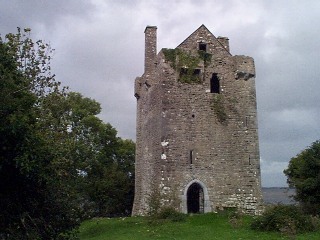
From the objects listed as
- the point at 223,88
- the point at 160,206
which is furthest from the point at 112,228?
the point at 223,88

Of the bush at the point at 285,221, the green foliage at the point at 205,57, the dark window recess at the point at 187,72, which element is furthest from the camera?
the green foliage at the point at 205,57

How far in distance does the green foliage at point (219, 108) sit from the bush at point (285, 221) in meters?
6.72

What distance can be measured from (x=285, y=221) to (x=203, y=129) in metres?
7.53

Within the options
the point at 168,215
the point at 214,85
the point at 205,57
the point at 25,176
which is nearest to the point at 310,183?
the point at 214,85

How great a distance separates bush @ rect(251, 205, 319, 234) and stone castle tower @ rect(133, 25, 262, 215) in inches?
190

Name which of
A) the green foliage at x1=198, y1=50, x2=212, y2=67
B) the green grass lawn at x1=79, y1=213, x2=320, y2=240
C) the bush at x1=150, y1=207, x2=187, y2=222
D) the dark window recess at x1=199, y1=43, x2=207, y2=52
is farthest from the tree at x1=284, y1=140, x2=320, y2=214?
the dark window recess at x1=199, y1=43, x2=207, y2=52

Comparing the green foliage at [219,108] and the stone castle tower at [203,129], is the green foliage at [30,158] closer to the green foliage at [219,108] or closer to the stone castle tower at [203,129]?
the stone castle tower at [203,129]

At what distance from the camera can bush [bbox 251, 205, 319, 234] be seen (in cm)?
1680

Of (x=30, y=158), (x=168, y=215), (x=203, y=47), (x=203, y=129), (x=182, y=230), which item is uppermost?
(x=203, y=47)

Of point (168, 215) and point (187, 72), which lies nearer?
point (168, 215)

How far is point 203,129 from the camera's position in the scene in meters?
23.0

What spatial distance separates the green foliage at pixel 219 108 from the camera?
2336 centimetres

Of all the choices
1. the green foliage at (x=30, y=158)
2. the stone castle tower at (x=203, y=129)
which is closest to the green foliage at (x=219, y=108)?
the stone castle tower at (x=203, y=129)

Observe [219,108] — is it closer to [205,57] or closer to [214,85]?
[214,85]
